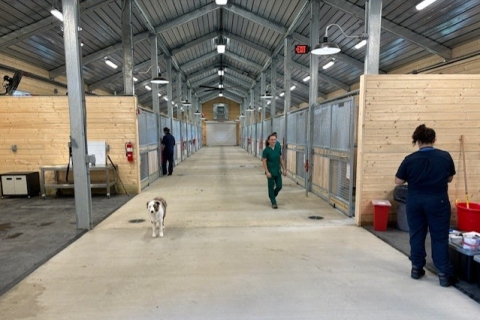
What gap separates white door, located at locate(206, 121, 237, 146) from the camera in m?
33.7

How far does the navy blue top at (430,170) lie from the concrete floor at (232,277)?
0.96 metres

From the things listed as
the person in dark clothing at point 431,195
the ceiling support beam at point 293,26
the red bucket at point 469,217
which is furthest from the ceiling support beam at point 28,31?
the red bucket at point 469,217

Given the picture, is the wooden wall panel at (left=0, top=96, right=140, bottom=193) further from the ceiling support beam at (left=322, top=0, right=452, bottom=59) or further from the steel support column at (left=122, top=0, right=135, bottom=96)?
the ceiling support beam at (left=322, top=0, right=452, bottom=59)

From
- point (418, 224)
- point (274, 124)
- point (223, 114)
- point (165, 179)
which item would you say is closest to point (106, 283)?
point (418, 224)

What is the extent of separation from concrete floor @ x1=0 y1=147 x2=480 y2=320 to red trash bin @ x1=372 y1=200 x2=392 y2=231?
29 cm

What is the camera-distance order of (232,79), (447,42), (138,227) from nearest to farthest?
(138,227), (447,42), (232,79)

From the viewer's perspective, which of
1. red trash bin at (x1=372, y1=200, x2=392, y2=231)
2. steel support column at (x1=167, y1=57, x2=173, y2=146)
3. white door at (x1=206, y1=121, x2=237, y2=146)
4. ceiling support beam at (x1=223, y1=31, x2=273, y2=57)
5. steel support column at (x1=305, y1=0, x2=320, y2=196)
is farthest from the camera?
white door at (x1=206, y1=121, x2=237, y2=146)

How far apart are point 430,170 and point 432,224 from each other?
1.64 ft

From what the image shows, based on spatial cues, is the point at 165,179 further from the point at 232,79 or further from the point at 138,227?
the point at 232,79

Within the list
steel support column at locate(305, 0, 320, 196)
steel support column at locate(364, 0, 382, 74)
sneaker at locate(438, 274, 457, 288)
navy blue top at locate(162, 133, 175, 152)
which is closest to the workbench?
navy blue top at locate(162, 133, 175, 152)

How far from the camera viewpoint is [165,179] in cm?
966

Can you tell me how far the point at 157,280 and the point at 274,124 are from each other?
964 cm

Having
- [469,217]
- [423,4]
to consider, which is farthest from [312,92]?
[469,217]

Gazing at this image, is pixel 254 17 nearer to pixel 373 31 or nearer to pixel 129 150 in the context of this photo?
pixel 129 150
